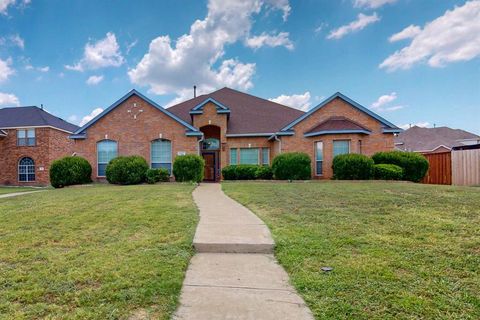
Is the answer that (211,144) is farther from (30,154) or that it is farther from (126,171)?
(30,154)

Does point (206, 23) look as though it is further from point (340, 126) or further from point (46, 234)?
point (46, 234)

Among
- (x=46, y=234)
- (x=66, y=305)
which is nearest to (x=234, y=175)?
Result: (x=46, y=234)

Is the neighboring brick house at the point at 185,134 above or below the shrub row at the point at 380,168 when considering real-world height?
above

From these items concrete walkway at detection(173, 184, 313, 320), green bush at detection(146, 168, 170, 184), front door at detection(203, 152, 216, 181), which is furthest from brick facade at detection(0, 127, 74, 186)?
concrete walkway at detection(173, 184, 313, 320)

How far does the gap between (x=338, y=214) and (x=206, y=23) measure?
15750 mm

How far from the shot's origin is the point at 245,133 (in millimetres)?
21781

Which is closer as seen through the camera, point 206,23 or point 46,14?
point 46,14

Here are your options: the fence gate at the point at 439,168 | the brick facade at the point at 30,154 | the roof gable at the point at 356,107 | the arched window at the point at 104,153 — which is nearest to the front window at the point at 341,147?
the roof gable at the point at 356,107

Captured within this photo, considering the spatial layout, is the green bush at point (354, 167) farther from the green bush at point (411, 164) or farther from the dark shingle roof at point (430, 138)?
the dark shingle roof at point (430, 138)

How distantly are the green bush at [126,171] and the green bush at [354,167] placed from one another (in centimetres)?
1209

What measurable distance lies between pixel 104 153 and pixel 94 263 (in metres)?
17.7

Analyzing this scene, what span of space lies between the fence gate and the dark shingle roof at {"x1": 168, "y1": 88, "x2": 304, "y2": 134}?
10.4 m

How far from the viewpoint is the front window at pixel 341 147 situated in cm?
1857

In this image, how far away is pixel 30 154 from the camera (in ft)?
90.5
